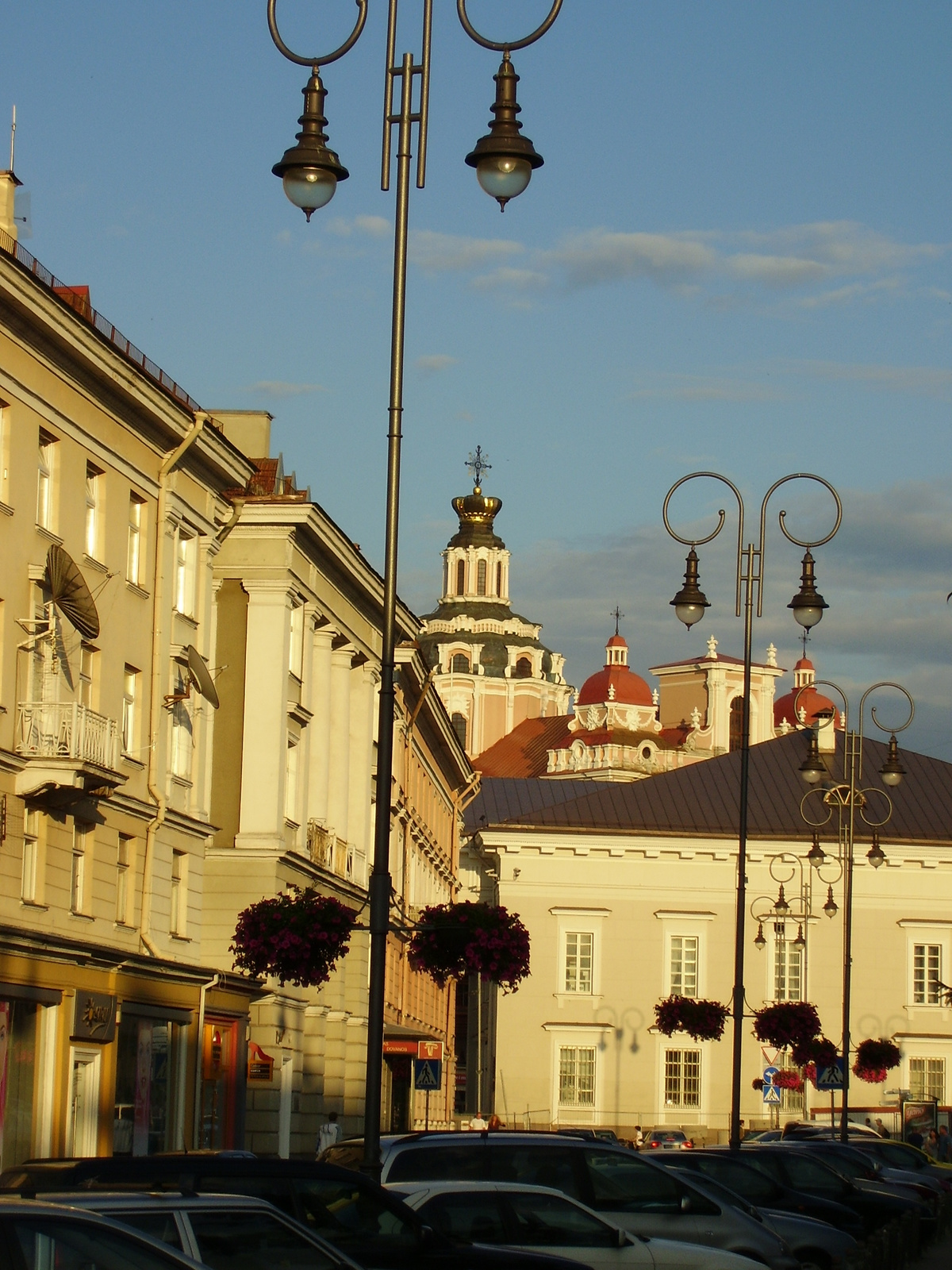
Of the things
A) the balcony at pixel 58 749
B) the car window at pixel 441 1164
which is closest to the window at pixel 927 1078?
the balcony at pixel 58 749

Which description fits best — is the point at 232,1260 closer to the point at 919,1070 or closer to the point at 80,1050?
the point at 80,1050

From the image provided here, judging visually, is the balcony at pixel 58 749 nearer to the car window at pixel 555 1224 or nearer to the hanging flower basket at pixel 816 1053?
the car window at pixel 555 1224

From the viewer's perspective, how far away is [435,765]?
67500mm

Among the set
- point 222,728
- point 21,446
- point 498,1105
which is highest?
point 21,446

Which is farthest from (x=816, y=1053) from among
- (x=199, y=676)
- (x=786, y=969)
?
(x=199, y=676)

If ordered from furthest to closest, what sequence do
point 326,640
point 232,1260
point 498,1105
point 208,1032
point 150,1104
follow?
point 498,1105 → point 326,640 → point 208,1032 → point 150,1104 → point 232,1260

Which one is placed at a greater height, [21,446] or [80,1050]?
[21,446]

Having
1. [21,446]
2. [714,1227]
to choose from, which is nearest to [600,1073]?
[21,446]

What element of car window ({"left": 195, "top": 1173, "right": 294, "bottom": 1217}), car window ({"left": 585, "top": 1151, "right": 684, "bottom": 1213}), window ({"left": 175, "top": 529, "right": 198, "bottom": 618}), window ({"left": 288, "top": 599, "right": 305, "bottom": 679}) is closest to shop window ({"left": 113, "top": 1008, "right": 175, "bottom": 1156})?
window ({"left": 175, "top": 529, "right": 198, "bottom": 618})

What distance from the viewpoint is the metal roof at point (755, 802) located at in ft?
225

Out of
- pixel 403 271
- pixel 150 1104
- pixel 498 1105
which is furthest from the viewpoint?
pixel 498 1105

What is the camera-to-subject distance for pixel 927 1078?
67562 millimetres

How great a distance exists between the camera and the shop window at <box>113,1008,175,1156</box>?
29.6 metres

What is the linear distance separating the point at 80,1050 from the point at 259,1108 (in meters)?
9.95
